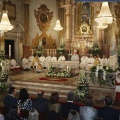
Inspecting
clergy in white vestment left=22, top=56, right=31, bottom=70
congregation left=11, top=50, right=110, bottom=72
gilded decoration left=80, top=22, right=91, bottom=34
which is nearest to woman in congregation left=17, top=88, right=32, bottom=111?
congregation left=11, top=50, right=110, bottom=72

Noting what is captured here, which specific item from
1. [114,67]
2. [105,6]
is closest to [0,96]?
[114,67]

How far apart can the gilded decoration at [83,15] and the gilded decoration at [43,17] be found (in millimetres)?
2352

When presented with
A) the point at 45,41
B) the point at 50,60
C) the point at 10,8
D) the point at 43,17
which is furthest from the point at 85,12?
the point at 10,8

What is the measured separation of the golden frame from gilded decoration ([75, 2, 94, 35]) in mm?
5115

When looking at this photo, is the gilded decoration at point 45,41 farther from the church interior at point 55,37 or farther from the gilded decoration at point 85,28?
the gilded decoration at point 85,28

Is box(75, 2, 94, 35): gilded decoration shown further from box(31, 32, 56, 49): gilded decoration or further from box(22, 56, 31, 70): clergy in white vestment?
box(22, 56, 31, 70): clergy in white vestment

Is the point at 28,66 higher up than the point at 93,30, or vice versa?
the point at 93,30

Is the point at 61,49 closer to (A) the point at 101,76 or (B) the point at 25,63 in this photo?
(B) the point at 25,63

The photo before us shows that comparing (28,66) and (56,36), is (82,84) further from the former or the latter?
(56,36)

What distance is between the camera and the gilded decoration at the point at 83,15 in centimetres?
1931

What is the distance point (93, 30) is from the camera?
19.1m

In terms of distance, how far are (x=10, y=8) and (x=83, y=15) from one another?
5.96 metres

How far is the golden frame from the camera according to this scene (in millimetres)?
17453

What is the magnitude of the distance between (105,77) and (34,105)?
16.8 feet
